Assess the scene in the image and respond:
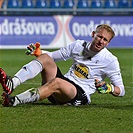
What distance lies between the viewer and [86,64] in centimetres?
855

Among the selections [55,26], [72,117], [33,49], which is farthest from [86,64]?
[55,26]

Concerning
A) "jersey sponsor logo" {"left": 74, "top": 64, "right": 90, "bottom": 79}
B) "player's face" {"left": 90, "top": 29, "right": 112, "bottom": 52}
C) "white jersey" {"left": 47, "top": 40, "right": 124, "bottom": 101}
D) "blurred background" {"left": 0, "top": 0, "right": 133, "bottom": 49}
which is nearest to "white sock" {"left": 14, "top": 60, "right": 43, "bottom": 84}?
"white jersey" {"left": 47, "top": 40, "right": 124, "bottom": 101}

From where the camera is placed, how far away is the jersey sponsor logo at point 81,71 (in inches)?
336

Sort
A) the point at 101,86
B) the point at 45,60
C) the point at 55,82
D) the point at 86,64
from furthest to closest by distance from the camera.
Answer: the point at 86,64, the point at 45,60, the point at 55,82, the point at 101,86

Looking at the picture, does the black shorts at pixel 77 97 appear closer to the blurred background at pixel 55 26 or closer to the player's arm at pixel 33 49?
the player's arm at pixel 33 49

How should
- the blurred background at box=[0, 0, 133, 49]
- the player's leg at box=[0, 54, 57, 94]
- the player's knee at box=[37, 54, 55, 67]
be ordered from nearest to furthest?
the player's leg at box=[0, 54, 57, 94] < the player's knee at box=[37, 54, 55, 67] < the blurred background at box=[0, 0, 133, 49]

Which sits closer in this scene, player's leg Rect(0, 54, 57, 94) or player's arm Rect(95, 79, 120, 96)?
player's arm Rect(95, 79, 120, 96)

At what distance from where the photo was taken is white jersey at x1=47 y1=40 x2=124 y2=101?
8.50m

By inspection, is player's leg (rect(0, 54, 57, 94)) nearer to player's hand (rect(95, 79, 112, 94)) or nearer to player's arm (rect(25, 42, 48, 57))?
player's arm (rect(25, 42, 48, 57))

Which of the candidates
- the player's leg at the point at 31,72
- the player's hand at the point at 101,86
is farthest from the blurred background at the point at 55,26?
the player's hand at the point at 101,86

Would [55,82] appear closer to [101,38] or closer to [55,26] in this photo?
[101,38]

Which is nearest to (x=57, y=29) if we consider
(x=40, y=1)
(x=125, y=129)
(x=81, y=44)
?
(x=40, y=1)

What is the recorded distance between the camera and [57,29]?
23500 millimetres

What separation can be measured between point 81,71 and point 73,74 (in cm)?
12
